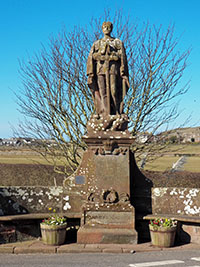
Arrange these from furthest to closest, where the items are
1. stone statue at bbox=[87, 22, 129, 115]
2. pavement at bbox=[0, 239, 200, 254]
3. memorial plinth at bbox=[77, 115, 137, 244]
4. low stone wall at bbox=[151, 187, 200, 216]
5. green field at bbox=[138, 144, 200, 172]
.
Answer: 1. green field at bbox=[138, 144, 200, 172]
2. stone statue at bbox=[87, 22, 129, 115]
3. low stone wall at bbox=[151, 187, 200, 216]
4. memorial plinth at bbox=[77, 115, 137, 244]
5. pavement at bbox=[0, 239, 200, 254]

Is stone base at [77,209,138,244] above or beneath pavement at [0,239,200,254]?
above

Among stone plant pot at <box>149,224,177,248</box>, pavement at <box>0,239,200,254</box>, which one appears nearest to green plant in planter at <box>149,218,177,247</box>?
stone plant pot at <box>149,224,177,248</box>

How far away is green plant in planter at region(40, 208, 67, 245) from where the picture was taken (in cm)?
618

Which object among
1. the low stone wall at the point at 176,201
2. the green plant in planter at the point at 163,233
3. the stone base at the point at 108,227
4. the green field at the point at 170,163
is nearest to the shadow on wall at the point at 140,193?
the low stone wall at the point at 176,201

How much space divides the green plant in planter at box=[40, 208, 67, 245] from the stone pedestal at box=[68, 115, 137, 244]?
0.37 m

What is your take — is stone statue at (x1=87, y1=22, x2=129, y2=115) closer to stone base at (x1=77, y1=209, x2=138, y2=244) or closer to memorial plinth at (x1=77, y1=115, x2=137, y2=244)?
memorial plinth at (x1=77, y1=115, x2=137, y2=244)

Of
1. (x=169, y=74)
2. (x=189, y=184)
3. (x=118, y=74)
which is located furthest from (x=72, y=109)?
(x=189, y=184)

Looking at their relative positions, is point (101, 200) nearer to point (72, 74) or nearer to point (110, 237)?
point (110, 237)

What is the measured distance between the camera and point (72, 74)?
13.5m

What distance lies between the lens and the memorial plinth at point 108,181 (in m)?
6.50

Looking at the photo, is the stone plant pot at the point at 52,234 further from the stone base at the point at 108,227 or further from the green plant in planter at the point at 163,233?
the green plant in planter at the point at 163,233

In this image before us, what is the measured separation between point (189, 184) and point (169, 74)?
7906 mm

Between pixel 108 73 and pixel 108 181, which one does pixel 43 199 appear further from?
pixel 108 73

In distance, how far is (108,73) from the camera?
7.05 metres
